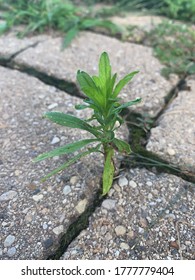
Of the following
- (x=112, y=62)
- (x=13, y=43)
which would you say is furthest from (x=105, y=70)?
(x=13, y=43)

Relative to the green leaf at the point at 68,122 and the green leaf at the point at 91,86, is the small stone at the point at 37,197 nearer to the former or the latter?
the green leaf at the point at 68,122

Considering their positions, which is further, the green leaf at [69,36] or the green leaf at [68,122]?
the green leaf at [69,36]

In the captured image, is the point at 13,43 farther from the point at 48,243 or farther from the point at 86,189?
the point at 48,243

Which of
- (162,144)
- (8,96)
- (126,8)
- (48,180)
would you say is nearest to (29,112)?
(8,96)

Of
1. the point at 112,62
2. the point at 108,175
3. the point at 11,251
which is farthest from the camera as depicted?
the point at 112,62

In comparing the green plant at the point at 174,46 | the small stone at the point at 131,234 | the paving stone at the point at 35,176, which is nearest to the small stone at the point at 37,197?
the paving stone at the point at 35,176
